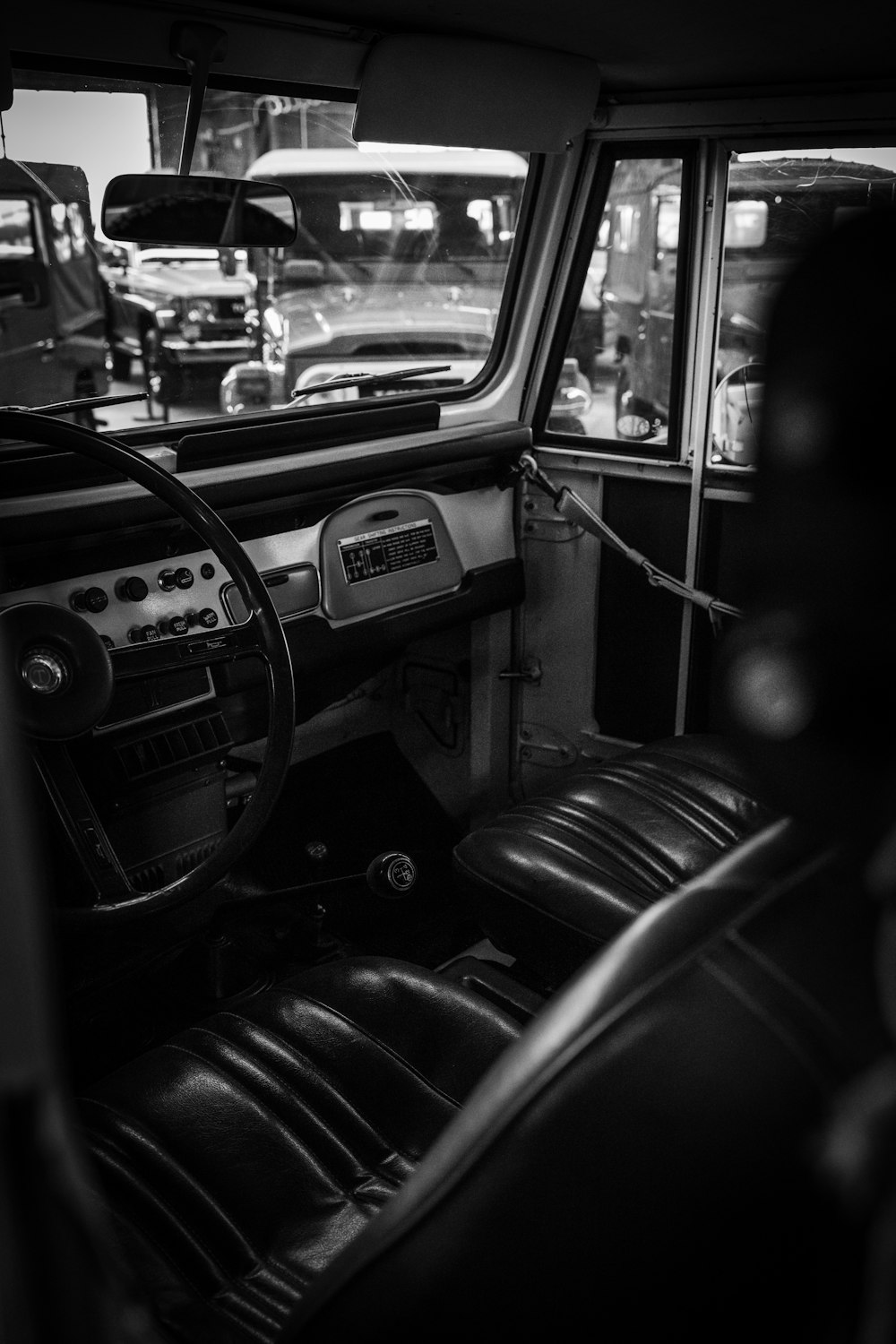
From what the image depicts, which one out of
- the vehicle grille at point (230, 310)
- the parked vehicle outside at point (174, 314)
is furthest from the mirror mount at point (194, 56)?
the vehicle grille at point (230, 310)

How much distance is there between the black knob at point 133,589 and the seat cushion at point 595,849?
0.72 m

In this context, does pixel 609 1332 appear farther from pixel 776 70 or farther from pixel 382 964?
pixel 776 70

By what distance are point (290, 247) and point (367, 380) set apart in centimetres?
35

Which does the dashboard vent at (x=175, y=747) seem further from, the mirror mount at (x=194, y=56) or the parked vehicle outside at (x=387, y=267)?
the mirror mount at (x=194, y=56)

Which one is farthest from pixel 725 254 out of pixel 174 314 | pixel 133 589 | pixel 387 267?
pixel 174 314

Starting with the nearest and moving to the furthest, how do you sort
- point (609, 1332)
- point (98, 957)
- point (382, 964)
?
point (609, 1332), point (382, 964), point (98, 957)

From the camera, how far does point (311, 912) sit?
259 centimetres

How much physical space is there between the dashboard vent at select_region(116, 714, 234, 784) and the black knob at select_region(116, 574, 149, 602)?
0.80 feet

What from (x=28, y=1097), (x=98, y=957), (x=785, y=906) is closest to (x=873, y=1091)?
(x=785, y=906)

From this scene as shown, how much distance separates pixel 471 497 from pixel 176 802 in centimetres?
112

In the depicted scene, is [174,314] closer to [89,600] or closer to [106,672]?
[89,600]

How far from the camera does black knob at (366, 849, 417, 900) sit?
6.93 feet

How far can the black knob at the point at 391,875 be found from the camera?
83.1 inches

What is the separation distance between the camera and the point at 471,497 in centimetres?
291
